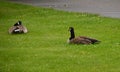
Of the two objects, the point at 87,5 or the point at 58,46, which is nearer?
the point at 58,46

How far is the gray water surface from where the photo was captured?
26622 mm

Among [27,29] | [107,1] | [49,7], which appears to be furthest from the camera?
[107,1]

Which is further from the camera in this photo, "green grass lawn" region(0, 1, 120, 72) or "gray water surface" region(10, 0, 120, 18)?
"gray water surface" region(10, 0, 120, 18)

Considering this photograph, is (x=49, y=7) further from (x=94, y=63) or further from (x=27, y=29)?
(x=94, y=63)

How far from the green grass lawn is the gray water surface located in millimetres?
1551

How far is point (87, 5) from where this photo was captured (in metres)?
30.2

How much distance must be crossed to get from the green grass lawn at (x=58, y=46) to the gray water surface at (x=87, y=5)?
1551 millimetres

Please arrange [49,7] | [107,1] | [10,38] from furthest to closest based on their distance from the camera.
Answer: [107,1]
[49,7]
[10,38]

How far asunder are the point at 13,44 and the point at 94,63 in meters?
4.33

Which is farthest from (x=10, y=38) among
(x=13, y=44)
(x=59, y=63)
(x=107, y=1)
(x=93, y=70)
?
(x=107, y=1)

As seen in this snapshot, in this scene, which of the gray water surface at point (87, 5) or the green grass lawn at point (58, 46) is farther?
the gray water surface at point (87, 5)

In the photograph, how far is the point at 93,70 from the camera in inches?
505

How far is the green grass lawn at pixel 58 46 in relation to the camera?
531 inches

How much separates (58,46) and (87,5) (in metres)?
14.0
